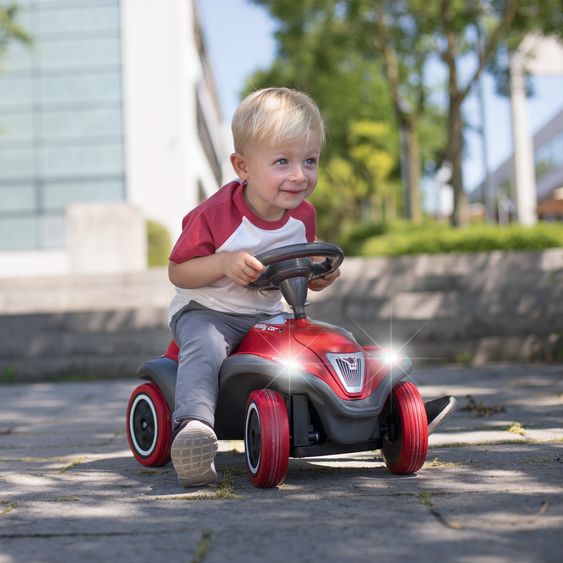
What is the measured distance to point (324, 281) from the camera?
3.61 metres

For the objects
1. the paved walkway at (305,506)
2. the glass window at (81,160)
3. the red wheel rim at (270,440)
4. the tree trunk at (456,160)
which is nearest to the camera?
the paved walkway at (305,506)

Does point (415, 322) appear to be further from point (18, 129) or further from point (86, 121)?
point (18, 129)

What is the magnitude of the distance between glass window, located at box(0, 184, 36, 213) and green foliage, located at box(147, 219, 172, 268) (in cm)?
652

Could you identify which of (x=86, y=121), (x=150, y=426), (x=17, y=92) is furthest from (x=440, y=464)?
(x=17, y=92)

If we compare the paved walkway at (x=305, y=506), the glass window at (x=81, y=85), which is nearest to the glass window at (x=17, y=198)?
the glass window at (x=81, y=85)

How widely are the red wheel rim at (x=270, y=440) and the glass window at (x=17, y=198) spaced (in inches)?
817

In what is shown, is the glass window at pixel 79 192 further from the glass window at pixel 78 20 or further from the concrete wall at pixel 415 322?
the concrete wall at pixel 415 322

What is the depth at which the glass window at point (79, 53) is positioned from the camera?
917 inches

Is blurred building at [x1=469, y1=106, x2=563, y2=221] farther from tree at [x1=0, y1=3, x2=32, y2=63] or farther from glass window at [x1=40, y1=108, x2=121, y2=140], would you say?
tree at [x1=0, y1=3, x2=32, y2=63]

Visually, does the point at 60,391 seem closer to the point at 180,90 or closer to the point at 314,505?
the point at 314,505

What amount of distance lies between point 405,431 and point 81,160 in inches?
815

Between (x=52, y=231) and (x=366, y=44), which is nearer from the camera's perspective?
(x=366, y=44)

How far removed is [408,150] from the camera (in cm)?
1956

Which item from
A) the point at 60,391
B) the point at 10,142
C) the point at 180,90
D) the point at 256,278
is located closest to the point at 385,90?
the point at 180,90
